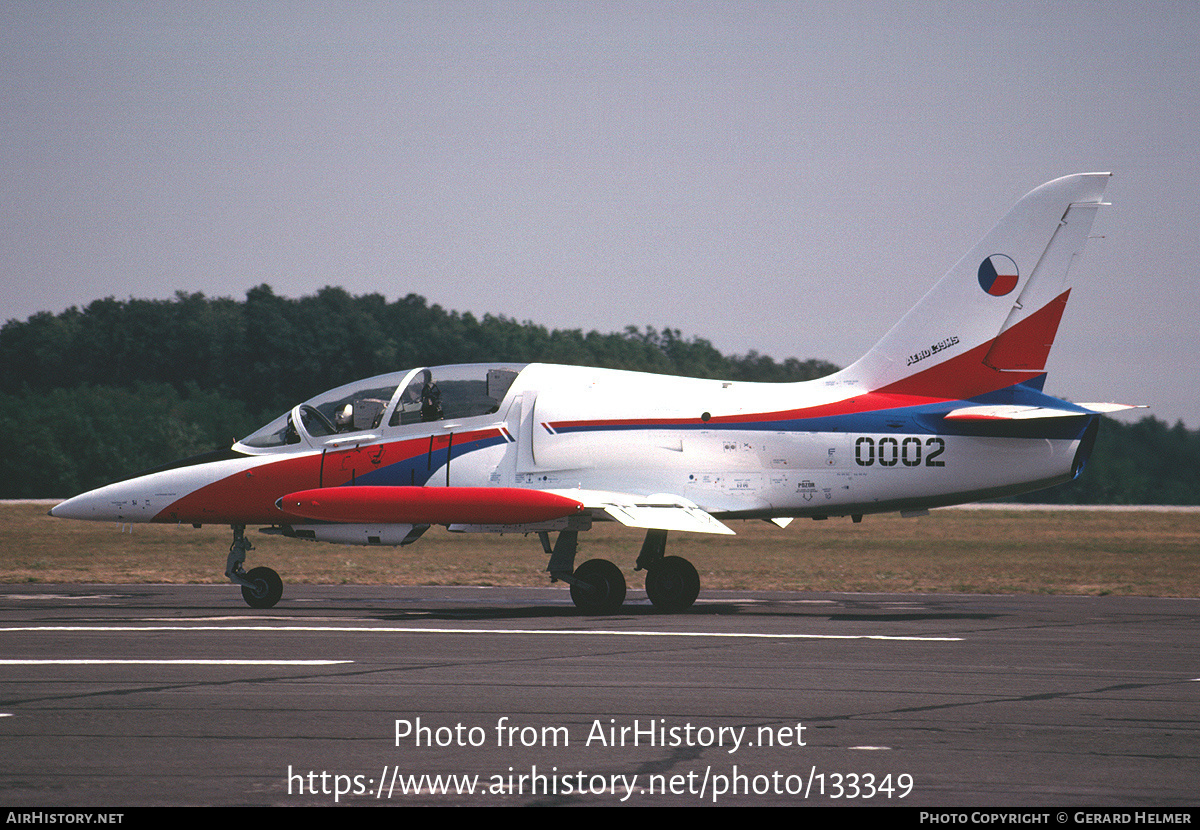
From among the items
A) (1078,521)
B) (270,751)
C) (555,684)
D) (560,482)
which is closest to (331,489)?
(560,482)

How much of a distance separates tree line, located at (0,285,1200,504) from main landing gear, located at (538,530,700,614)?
37.0 meters

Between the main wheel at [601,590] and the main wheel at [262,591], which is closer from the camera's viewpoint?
the main wheel at [601,590]

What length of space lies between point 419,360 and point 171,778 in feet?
219

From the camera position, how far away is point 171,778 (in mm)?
7051

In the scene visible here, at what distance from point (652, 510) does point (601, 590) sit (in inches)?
48.7

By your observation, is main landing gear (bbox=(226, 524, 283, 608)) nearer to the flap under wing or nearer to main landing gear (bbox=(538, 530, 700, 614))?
main landing gear (bbox=(538, 530, 700, 614))

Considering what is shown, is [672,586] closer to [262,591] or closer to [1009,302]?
[262,591]

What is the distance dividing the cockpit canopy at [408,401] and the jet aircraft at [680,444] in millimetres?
28

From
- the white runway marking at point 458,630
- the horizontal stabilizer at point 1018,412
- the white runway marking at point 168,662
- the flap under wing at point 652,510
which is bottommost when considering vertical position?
the white runway marking at point 458,630

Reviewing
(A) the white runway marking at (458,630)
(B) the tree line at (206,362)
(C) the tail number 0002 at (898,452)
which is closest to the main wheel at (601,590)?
(A) the white runway marking at (458,630)

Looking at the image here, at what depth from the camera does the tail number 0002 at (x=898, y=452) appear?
672 inches

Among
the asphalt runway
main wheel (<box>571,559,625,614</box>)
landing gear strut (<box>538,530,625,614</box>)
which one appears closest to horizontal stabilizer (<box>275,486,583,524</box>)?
landing gear strut (<box>538,530,625,614</box>)

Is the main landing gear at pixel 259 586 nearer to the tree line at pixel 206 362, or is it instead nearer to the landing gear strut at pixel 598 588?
the landing gear strut at pixel 598 588
